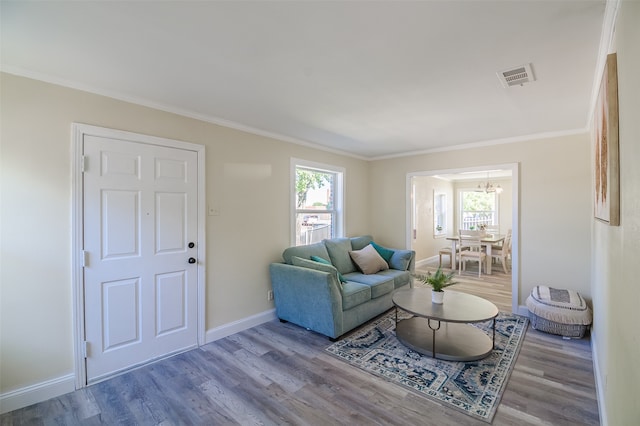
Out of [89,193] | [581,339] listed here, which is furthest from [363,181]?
[89,193]

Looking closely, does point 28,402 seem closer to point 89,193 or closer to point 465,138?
point 89,193

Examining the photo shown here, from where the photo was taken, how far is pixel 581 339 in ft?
10.2

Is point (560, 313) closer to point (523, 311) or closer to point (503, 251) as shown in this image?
point (523, 311)

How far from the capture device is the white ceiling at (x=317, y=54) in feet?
4.90

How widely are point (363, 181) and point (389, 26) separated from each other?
395 cm

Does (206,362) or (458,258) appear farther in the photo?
(458,258)

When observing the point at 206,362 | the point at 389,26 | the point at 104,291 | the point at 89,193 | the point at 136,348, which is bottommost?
the point at 206,362

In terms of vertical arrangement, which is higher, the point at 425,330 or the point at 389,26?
the point at 389,26

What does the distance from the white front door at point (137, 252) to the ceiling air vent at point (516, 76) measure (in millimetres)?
2895

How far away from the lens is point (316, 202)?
4648 millimetres

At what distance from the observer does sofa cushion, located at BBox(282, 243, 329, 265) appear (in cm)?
373

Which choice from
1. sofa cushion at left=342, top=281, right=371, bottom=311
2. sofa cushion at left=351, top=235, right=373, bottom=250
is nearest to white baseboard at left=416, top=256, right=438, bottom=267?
sofa cushion at left=351, top=235, right=373, bottom=250

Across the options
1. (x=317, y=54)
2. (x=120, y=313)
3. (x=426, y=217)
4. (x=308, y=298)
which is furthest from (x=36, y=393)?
(x=426, y=217)

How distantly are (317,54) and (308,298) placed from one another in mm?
2406
